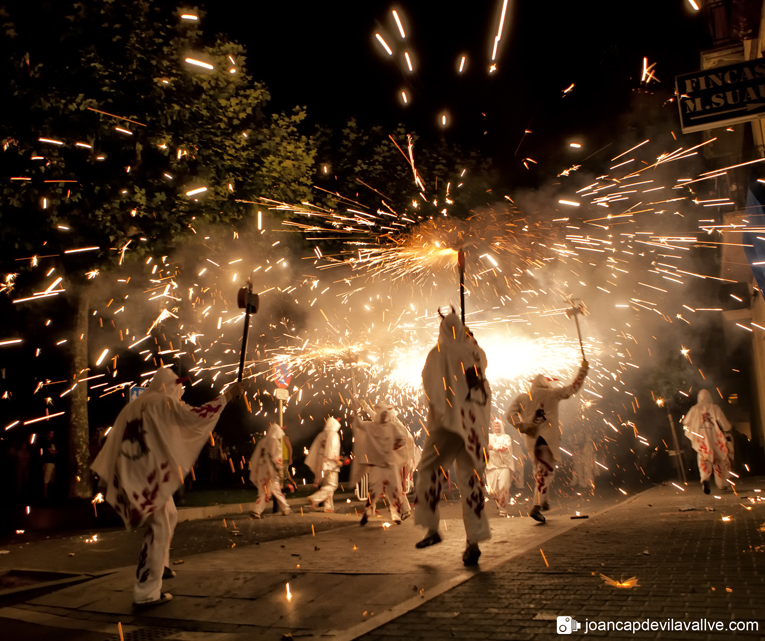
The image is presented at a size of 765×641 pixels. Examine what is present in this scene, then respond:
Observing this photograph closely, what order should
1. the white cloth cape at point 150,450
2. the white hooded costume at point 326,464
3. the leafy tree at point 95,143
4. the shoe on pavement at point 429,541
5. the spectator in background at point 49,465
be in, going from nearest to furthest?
the white cloth cape at point 150,450 → the shoe on pavement at point 429,541 → the leafy tree at point 95,143 → the white hooded costume at point 326,464 → the spectator in background at point 49,465

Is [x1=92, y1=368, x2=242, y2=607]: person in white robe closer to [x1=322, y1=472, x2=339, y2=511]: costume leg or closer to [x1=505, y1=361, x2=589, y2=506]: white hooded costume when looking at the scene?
[x1=505, y1=361, x2=589, y2=506]: white hooded costume

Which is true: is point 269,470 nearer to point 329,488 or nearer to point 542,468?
point 329,488

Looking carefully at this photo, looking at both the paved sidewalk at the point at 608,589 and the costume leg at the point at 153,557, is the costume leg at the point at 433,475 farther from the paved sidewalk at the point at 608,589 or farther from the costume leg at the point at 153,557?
the costume leg at the point at 153,557

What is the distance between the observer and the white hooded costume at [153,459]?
5.80m

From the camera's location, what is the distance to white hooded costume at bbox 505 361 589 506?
9.59 metres

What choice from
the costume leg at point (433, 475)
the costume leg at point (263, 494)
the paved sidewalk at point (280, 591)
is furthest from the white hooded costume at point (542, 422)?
the costume leg at point (263, 494)

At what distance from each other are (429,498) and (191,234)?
1068 centimetres

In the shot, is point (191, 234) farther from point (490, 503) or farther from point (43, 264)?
point (490, 503)

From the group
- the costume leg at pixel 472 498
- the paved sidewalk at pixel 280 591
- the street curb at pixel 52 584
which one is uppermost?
the costume leg at pixel 472 498

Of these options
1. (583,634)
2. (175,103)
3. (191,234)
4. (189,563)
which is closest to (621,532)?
(583,634)

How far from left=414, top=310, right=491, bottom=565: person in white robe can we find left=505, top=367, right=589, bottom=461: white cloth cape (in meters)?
3.36

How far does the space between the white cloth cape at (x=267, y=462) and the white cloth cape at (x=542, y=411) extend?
18.4 feet

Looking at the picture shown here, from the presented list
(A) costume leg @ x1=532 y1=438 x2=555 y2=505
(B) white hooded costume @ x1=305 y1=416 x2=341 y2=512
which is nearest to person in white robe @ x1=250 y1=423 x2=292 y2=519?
(B) white hooded costume @ x1=305 y1=416 x2=341 y2=512

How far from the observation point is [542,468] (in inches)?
378
